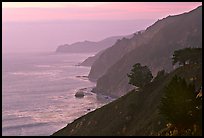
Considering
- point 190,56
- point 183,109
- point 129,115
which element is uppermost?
point 183,109

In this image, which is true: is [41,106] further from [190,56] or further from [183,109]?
[183,109]

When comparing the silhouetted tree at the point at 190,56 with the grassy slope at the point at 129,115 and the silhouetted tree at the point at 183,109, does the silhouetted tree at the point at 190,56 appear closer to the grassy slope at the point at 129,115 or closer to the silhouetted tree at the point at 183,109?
the grassy slope at the point at 129,115

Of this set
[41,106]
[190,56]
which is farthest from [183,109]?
[41,106]

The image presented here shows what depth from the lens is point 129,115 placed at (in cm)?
5428

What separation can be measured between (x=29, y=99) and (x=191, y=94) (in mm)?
125380

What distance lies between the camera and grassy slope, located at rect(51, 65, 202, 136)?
48981 millimetres

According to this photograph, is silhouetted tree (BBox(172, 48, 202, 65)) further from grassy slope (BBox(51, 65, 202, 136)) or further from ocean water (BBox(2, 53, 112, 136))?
ocean water (BBox(2, 53, 112, 136))

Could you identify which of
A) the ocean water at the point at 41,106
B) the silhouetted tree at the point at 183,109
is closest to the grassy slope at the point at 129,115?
the silhouetted tree at the point at 183,109

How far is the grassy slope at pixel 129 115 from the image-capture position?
48981 mm

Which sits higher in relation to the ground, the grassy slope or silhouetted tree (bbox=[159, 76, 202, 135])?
silhouetted tree (bbox=[159, 76, 202, 135])

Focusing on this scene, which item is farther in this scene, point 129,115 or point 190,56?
point 190,56

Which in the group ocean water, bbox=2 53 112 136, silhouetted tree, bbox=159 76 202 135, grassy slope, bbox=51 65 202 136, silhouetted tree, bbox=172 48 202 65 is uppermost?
silhouetted tree, bbox=159 76 202 135

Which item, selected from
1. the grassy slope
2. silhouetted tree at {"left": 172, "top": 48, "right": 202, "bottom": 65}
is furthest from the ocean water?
silhouetted tree at {"left": 172, "top": 48, "right": 202, "bottom": 65}

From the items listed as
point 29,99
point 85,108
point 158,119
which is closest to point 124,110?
point 158,119
